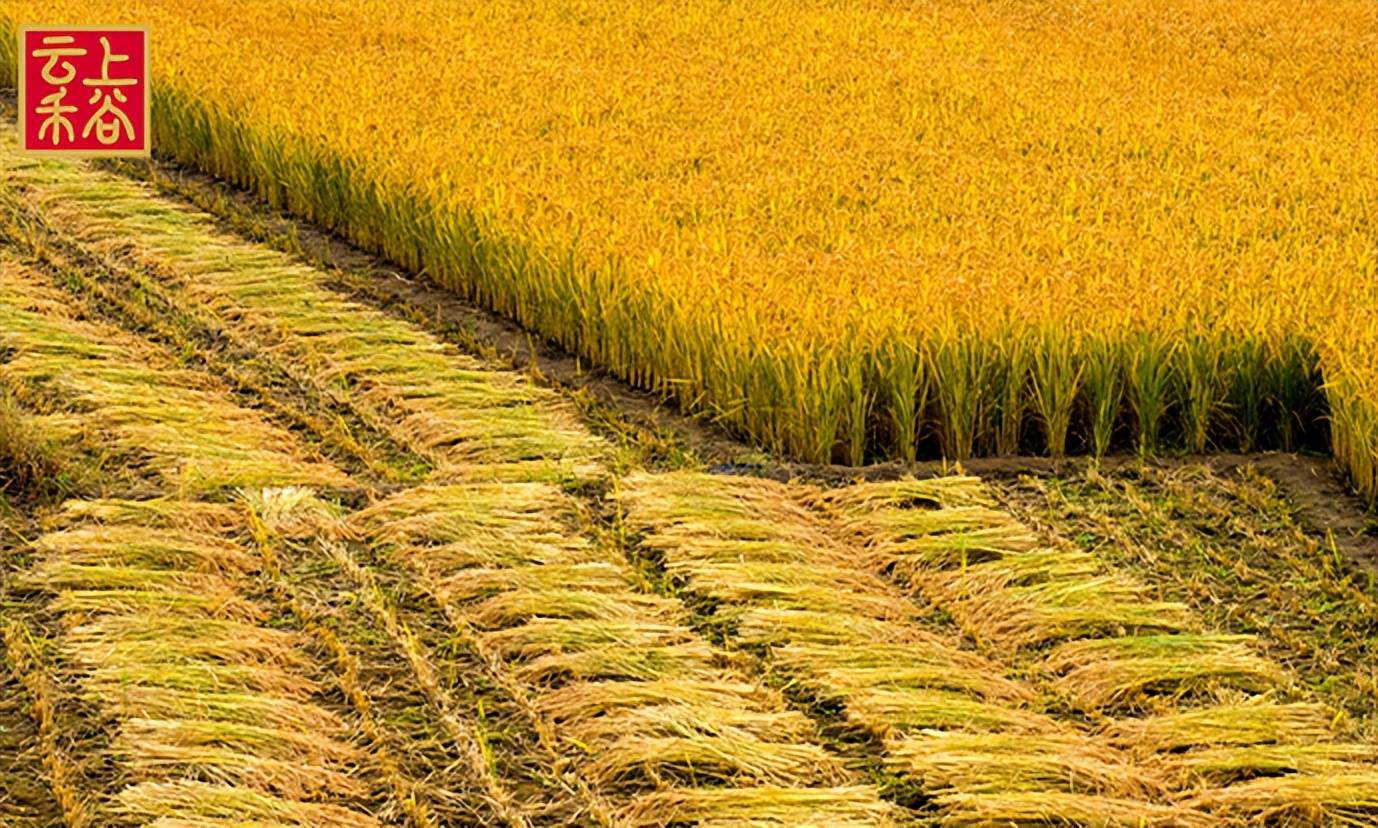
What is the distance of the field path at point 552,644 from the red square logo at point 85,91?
196 centimetres

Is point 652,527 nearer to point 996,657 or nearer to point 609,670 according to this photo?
point 609,670

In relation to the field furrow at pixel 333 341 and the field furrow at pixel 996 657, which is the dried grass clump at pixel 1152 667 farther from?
the field furrow at pixel 333 341

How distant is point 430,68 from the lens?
944 cm

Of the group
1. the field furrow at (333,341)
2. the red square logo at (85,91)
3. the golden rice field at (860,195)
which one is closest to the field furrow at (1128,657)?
the golden rice field at (860,195)

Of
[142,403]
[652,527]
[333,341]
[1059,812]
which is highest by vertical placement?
[333,341]

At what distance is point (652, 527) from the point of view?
496 cm

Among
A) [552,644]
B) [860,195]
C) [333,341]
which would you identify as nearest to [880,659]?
[552,644]

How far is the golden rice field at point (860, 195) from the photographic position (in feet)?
18.1

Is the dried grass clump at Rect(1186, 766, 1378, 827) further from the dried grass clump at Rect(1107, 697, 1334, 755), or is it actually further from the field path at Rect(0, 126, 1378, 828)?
the dried grass clump at Rect(1107, 697, 1334, 755)

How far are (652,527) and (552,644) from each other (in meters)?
0.74

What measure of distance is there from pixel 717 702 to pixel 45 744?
1.19 meters

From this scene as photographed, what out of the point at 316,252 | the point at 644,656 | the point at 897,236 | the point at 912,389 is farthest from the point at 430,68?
the point at 644,656

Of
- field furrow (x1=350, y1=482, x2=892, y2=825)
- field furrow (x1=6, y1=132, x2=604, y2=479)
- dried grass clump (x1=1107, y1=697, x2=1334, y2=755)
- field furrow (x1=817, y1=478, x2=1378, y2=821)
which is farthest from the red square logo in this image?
dried grass clump (x1=1107, y1=697, x2=1334, y2=755)

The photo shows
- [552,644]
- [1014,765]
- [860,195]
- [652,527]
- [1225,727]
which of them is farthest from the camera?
[860,195]
